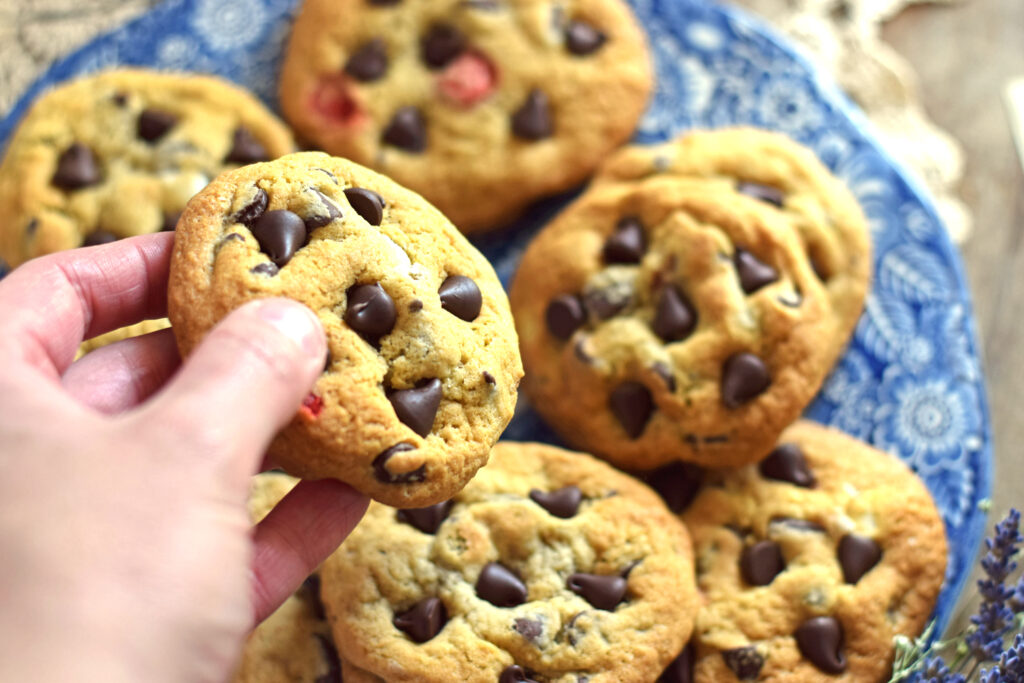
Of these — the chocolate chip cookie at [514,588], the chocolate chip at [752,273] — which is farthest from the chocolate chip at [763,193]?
the chocolate chip cookie at [514,588]

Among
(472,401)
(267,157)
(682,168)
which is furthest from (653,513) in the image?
(267,157)

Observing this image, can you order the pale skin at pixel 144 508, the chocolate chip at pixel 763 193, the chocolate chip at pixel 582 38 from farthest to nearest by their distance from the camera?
1. the chocolate chip at pixel 582 38
2. the chocolate chip at pixel 763 193
3. the pale skin at pixel 144 508

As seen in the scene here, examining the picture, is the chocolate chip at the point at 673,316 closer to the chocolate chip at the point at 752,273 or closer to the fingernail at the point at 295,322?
the chocolate chip at the point at 752,273

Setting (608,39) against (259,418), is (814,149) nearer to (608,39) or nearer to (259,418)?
(608,39)

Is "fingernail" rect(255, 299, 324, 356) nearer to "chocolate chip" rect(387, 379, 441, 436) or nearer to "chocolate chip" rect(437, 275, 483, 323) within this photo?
"chocolate chip" rect(387, 379, 441, 436)

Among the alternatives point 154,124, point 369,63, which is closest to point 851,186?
point 369,63

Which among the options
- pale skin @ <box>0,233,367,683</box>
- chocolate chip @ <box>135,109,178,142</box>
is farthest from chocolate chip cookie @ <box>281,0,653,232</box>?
pale skin @ <box>0,233,367,683</box>

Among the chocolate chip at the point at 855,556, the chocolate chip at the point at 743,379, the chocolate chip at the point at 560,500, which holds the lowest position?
the chocolate chip at the point at 560,500
